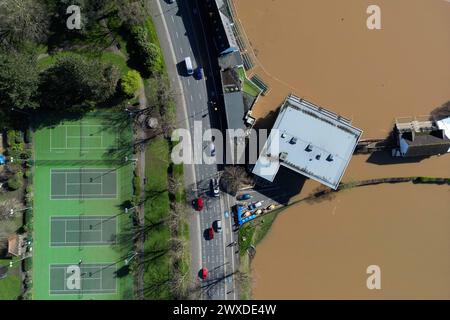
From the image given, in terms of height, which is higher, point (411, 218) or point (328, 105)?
point (328, 105)

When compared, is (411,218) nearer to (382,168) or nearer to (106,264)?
(382,168)

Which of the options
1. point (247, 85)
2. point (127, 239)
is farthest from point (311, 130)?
point (127, 239)

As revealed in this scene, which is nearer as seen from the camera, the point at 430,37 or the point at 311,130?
the point at 311,130

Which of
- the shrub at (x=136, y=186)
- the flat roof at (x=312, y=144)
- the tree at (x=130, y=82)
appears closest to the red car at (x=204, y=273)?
the shrub at (x=136, y=186)

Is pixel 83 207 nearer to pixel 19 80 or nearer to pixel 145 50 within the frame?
pixel 19 80

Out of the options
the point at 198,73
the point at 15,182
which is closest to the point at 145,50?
the point at 198,73

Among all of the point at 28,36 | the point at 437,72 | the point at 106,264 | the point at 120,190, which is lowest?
the point at 106,264

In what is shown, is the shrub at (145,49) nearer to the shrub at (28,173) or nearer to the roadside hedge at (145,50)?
the roadside hedge at (145,50)
